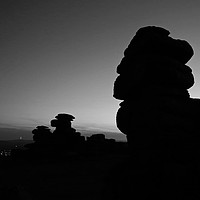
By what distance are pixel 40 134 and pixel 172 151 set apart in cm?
3503

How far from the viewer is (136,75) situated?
10602 millimetres

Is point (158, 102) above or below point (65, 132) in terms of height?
above

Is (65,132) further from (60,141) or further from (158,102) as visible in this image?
(158,102)

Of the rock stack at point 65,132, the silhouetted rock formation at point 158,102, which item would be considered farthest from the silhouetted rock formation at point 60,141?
the silhouetted rock formation at point 158,102

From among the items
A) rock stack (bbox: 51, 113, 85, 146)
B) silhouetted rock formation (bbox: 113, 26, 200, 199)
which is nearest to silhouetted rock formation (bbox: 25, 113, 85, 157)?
rock stack (bbox: 51, 113, 85, 146)

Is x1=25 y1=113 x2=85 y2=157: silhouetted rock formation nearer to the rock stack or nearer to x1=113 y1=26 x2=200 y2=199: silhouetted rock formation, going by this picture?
the rock stack

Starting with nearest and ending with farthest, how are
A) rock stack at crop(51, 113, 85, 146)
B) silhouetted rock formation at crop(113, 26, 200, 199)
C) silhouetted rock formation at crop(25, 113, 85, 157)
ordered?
silhouetted rock formation at crop(113, 26, 200, 199) → silhouetted rock formation at crop(25, 113, 85, 157) → rock stack at crop(51, 113, 85, 146)

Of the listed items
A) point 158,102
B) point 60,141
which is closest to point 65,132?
point 60,141

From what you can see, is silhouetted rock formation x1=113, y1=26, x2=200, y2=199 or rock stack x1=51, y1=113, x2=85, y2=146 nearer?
silhouetted rock formation x1=113, y1=26, x2=200, y2=199

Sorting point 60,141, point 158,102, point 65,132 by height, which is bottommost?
point 60,141

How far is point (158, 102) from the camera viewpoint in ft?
32.2

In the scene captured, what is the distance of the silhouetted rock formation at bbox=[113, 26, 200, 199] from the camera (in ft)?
30.5

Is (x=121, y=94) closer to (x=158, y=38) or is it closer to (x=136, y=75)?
(x=136, y=75)

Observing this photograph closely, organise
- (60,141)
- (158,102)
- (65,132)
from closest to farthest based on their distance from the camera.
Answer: (158,102), (60,141), (65,132)
